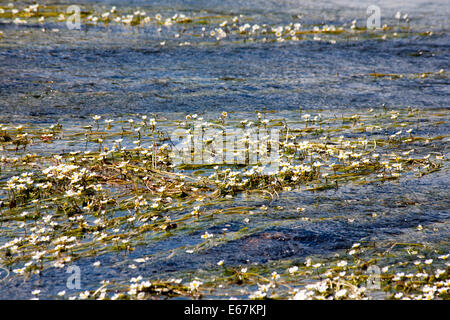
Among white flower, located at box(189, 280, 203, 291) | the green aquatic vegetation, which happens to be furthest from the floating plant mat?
the green aquatic vegetation

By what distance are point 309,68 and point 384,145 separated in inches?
129

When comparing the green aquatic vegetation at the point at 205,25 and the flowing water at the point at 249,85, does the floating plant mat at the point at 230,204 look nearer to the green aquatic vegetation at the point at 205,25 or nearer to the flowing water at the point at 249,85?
the flowing water at the point at 249,85

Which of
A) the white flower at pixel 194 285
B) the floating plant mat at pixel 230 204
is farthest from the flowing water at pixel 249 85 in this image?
the white flower at pixel 194 285

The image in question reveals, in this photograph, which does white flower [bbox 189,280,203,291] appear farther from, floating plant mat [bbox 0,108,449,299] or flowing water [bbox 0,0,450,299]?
flowing water [bbox 0,0,450,299]

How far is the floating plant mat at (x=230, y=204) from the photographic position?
4.62 metres

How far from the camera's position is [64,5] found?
13.4 meters

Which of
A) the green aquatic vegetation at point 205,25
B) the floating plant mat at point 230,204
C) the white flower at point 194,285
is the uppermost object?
the green aquatic vegetation at point 205,25

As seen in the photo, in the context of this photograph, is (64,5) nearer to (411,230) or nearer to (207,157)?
(207,157)

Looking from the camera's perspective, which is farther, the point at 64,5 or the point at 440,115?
the point at 64,5

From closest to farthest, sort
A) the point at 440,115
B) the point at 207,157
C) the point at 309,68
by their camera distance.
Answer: the point at 207,157
the point at 440,115
the point at 309,68

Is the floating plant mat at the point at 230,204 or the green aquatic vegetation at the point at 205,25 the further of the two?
the green aquatic vegetation at the point at 205,25

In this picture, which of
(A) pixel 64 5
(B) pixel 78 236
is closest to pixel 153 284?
(B) pixel 78 236
